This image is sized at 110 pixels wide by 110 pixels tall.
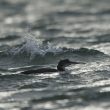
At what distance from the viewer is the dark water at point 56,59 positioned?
12.0 metres

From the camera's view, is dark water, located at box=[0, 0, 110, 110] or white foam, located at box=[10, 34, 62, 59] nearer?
dark water, located at box=[0, 0, 110, 110]

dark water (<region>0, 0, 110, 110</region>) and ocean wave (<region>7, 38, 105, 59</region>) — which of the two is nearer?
dark water (<region>0, 0, 110, 110</region>)

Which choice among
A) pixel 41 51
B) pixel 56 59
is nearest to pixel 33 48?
pixel 41 51

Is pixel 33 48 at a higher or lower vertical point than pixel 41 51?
higher

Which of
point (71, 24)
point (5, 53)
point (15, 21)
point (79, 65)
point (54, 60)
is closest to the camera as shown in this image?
point (79, 65)

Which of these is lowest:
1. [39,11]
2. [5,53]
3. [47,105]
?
[47,105]

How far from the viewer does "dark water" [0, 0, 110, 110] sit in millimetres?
12023

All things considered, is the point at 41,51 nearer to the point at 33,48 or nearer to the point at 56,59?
the point at 33,48

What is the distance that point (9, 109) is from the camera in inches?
450

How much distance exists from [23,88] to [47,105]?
1455 millimetres

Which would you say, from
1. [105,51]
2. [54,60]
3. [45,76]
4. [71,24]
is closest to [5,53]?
[54,60]

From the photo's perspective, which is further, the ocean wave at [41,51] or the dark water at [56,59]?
the ocean wave at [41,51]

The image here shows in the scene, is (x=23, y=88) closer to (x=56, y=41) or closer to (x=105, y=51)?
(x=105, y=51)

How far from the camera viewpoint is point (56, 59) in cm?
Result: 1648
